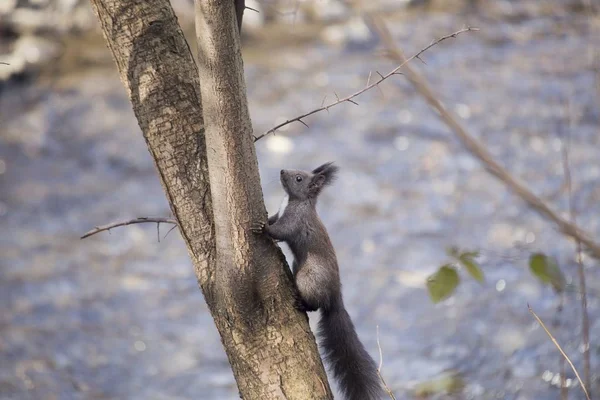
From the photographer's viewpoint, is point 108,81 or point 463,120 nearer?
point 463,120

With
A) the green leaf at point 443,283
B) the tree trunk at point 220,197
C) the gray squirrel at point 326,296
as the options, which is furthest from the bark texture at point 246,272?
the green leaf at point 443,283

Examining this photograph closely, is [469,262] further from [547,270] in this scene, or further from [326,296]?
[326,296]

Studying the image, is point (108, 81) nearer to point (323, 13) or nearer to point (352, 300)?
point (323, 13)

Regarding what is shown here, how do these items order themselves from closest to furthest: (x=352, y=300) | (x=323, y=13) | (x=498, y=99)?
(x=352, y=300) → (x=498, y=99) → (x=323, y=13)

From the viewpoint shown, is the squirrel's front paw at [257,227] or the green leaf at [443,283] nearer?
the squirrel's front paw at [257,227]

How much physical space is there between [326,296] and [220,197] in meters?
0.76

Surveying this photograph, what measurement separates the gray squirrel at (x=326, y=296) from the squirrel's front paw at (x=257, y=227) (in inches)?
12.7

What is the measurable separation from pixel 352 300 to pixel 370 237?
0.81 metres

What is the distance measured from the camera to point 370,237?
712 centimetres

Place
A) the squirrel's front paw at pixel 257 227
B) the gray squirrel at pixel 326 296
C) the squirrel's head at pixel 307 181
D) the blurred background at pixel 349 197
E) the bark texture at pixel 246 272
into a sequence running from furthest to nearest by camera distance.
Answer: the blurred background at pixel 349 197 → the squirrel's head at pixel 307 181 → the gray squirrel at pixel 326 296 → the squirrel's front paw at pixel 257 227 → the bark texture at pixel 246 272

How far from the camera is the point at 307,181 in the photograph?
3137 mm

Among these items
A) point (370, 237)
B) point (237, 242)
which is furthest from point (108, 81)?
point (237, 242)

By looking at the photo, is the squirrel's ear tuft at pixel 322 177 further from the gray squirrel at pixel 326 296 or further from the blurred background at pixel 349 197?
the blurred background at pixel 349 197

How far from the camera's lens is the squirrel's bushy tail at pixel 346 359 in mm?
2576
